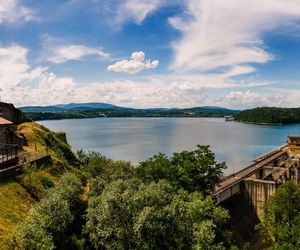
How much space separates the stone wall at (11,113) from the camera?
192 ft

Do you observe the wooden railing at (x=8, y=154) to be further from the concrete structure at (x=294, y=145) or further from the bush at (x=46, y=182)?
the concrete structure at (x=294, y=145)

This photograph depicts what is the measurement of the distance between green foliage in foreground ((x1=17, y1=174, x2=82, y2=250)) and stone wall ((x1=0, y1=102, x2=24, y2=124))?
3620 centimetres

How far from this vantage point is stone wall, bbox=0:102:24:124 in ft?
192

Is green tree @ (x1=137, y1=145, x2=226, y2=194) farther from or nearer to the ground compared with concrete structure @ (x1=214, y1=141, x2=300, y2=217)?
farther from the ground

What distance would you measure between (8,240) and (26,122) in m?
47.1

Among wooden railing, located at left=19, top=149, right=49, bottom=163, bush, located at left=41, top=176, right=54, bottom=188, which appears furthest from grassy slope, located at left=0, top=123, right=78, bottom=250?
wooden railing, located at left=19, top=149, right=49, bottom=163

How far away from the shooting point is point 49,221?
22.2m

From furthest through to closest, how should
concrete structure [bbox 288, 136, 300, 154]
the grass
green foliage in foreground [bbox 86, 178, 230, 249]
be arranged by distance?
concrete structure [bbox 288, 136, 300, 154]
green foliage in foreground [bbox 86, 178, 230, 249]
the grass

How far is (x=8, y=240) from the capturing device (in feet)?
64.5

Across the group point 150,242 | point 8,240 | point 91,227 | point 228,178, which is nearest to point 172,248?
point 150,242

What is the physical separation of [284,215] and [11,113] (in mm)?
51794

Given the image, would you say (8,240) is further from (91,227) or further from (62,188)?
(62,188)

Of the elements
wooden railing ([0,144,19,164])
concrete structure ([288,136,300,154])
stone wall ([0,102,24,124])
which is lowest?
concrete structure ([288,136,300,154])

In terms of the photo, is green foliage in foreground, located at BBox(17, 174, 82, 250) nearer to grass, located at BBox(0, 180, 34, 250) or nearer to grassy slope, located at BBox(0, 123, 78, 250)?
grass, located at BBox(0, 180, 34, 250)
